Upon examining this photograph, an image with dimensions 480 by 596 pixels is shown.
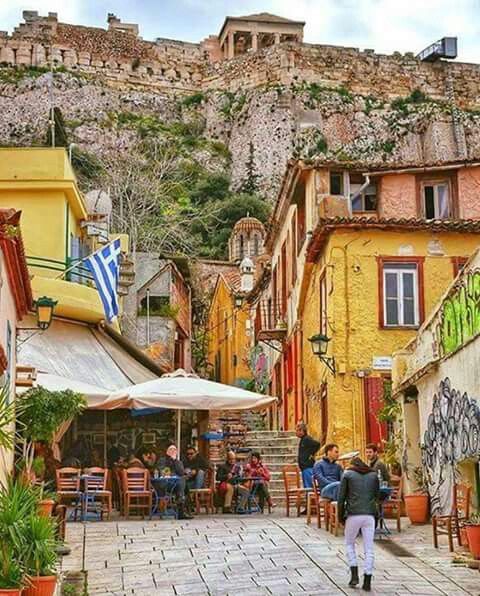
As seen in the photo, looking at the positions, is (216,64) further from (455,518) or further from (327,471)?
(455,518)

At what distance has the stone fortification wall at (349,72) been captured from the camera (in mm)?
80000

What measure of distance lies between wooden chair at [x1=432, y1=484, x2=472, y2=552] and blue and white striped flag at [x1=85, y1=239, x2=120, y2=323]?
31.7 ft

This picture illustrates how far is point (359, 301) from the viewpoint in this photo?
68.9ft

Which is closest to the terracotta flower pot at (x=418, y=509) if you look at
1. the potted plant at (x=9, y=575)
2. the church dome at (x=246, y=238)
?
the potted plant at (x=9, y=575)

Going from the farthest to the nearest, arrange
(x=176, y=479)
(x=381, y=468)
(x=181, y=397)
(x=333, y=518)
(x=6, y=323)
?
1. (x=181, y=397)
2. (x=176, y=479)
3. (x=381, y=468)
4. (x=333, y=518)
5. (x=6, y=323)

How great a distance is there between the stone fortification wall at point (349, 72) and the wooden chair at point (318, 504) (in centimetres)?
6549

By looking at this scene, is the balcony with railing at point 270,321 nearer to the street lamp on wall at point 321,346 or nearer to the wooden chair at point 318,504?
the street lamp on wall at point 321,346

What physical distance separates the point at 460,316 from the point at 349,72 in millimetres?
70257

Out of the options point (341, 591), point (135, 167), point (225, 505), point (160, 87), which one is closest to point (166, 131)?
point (160, 87)

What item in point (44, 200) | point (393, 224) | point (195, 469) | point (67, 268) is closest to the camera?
point (195, 469)

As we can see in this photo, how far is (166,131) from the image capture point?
7975cm

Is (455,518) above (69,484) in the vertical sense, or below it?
below

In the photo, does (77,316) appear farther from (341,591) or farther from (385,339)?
(341,591)

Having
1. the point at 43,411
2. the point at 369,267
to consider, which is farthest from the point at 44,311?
the point at 369,267
